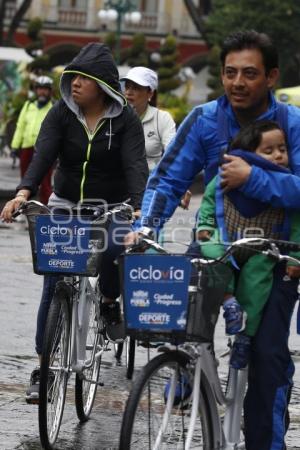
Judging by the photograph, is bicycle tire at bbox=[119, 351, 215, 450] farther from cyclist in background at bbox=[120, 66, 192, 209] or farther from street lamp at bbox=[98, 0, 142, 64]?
street lamp at bbox=[98, 0, 142, 64]

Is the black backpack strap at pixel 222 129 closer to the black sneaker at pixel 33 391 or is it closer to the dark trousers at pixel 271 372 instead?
the dark trousers at pixel 271 372

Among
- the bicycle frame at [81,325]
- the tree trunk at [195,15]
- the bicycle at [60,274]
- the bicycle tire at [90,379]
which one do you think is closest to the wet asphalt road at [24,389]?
the bicycle tire at [90,379]

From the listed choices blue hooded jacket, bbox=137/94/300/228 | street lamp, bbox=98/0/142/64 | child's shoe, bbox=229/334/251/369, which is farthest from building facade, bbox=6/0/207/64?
child's shoe, bbox=229/334/251/369

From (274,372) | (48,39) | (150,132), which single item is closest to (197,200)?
(150,132)

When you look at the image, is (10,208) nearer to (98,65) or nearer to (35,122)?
(98,65)

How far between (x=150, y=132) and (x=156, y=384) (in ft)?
16.4

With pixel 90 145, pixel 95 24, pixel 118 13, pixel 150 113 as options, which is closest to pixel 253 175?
pixel 90 145

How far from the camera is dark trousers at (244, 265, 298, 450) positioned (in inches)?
209

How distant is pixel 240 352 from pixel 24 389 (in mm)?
2642

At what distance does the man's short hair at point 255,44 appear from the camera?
17.8 feet

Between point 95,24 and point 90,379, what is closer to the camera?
point 90,379

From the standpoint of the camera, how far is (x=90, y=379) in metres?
7.12

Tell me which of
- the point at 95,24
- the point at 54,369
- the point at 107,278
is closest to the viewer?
the point at 54,369

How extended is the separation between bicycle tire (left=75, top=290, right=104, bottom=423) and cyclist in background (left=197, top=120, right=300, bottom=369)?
1.78m
